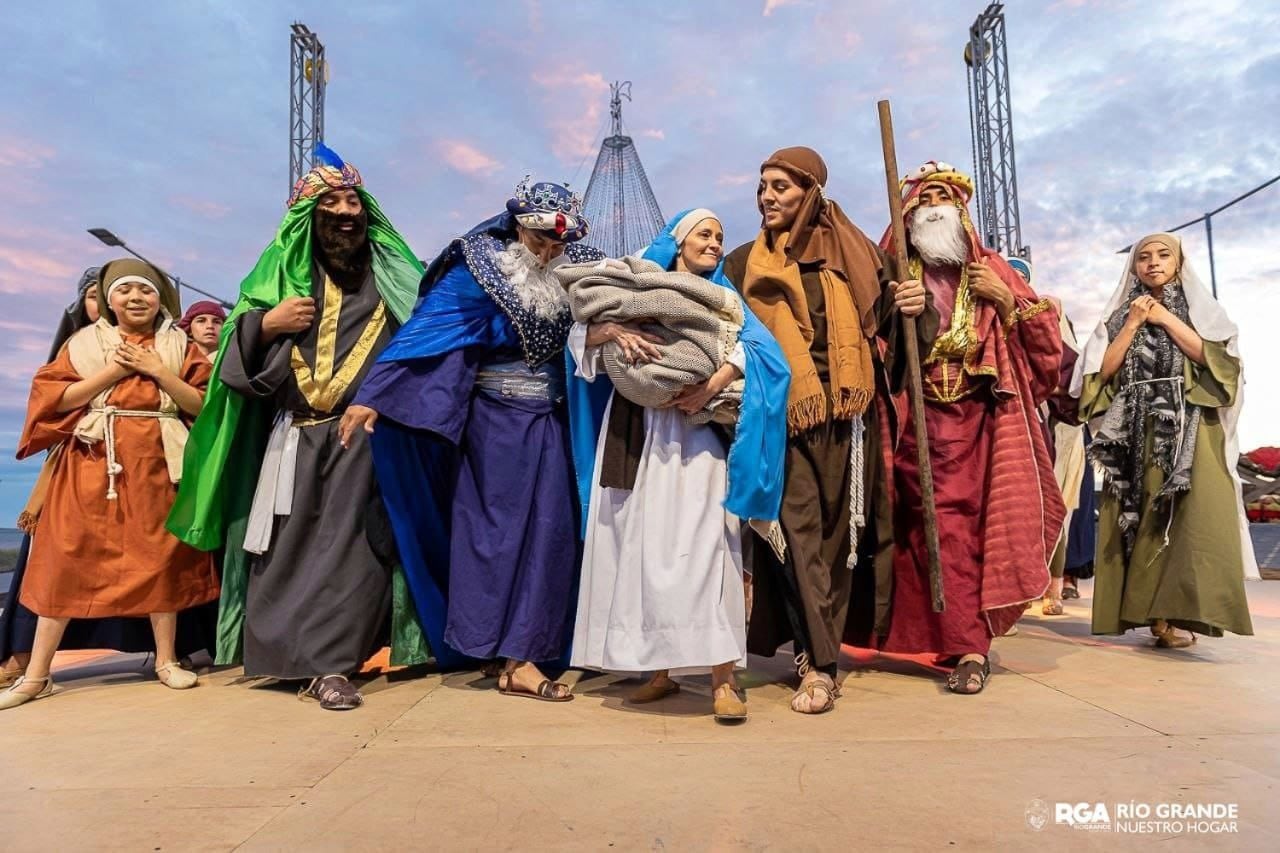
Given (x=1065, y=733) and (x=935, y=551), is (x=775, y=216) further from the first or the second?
(x=1065, y=733)

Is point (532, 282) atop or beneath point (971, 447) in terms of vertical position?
atop

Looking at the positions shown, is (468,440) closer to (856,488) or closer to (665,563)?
(665,563)

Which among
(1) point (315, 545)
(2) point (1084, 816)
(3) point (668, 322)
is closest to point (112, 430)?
(1) point (315, 545)

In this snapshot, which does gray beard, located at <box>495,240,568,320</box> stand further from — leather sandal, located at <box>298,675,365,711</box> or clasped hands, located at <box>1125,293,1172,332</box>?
clasped hands, located at <box>1125,293,1172,332</box>

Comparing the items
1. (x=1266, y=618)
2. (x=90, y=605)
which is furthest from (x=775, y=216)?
(x=1266, y=618)

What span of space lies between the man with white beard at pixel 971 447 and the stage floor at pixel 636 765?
273 mm

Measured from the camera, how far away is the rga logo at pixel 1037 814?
6.04ft

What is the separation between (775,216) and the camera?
10.6ft

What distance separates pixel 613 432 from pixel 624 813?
1.35 meters

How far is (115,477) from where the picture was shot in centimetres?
344

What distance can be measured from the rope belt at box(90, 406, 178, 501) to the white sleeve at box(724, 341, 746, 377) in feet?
7.38

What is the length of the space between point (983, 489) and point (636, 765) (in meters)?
1.82

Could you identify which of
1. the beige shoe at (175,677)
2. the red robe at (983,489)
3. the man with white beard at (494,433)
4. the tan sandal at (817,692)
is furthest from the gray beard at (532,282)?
the beige shoe at (175,677)

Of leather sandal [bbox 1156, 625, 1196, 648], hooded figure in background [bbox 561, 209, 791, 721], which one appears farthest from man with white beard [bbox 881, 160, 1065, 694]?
leather sandal [bbox 1156, 625, 1196, 648]
